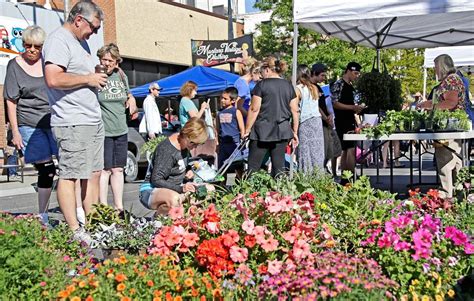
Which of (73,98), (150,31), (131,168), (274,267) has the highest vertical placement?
(150,31)

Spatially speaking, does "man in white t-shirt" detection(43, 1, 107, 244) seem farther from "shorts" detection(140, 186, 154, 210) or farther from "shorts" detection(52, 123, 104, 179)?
"shorts" detection(140, 186, 154, 210)

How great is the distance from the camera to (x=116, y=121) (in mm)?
6383

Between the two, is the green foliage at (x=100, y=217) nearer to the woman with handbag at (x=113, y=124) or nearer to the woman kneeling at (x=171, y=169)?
the woman kneeling at (x=171, y=169)

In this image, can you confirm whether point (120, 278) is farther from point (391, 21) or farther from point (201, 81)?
point (201, 81)

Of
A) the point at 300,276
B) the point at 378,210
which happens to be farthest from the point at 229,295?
the point at 378,210

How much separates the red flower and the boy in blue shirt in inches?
191

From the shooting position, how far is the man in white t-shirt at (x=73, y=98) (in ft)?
15.5

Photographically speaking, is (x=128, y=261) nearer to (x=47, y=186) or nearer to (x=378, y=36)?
(x=47, y=186)

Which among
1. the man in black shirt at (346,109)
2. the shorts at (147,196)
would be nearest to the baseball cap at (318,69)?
the man in black shirt at (346,109)

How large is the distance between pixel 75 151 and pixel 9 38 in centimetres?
1341

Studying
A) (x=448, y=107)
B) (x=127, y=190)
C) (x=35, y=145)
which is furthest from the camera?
(x=127, y=190)

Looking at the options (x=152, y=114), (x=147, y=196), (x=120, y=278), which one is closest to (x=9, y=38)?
(x=152, y=114)

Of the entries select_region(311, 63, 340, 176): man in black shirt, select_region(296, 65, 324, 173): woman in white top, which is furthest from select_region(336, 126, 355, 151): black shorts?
select_region(296, 65, 324, 173): woman in white top

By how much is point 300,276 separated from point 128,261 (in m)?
0.89
